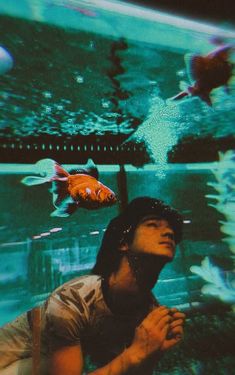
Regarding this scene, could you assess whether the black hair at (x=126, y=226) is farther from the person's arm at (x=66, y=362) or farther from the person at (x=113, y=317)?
the person's arm at (x=66, y=362)

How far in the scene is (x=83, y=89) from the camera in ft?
8.67

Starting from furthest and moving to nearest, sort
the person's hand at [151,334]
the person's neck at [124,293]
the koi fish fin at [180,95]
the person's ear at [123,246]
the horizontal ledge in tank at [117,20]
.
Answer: the koi fish fin at [180,95] → the person's ear at [123,246] → the person's neck at [124,293] → the person's hand at [151,334] → the horizontal ledge in tank at [117,20]

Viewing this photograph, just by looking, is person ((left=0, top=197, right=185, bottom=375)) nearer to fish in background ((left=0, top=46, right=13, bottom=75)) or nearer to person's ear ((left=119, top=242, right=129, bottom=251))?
person's ear ((left=119, top=242, right=129, bottom=251))

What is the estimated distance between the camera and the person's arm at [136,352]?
2.28m

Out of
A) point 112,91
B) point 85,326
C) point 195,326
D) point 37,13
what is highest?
point 37,13

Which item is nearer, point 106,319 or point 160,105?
point 106,319

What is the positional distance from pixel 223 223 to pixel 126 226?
108 cm

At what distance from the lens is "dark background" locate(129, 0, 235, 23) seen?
2367mm

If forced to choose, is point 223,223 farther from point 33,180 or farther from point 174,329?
point 33,180

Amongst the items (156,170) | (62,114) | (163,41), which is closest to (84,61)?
(62,114)

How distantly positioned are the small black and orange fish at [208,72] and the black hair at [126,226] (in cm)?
101

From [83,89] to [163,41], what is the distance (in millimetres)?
732

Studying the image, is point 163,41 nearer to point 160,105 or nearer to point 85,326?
point 160,105

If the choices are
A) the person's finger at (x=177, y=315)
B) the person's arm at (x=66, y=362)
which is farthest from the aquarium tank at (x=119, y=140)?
the person's arm at (x=66, y=362)
